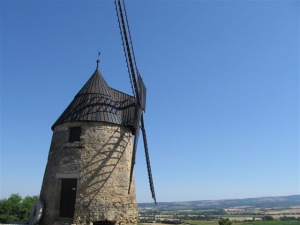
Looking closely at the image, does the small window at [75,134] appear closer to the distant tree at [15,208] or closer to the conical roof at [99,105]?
the conical roof at [99,105]

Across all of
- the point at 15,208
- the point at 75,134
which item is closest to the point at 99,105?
the point at 75,134

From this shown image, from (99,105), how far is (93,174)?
356cm

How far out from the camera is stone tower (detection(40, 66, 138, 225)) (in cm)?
1317

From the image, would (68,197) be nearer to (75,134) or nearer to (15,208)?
(75,134)

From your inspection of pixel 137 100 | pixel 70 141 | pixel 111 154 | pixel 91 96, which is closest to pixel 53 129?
pixel 70 141

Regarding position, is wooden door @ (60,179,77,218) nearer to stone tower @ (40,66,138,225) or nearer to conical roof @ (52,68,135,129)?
stone tower @ (40,66,138,225)

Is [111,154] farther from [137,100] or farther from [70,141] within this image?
[137,100]

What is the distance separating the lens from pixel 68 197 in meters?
13.4

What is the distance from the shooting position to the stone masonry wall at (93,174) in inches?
516

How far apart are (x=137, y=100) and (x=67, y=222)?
701 cm

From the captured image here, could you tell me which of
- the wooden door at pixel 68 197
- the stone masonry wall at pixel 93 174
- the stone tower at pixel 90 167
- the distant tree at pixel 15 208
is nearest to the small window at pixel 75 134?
the stone tower at pixel 90 167

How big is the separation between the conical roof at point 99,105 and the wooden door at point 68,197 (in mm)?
3032

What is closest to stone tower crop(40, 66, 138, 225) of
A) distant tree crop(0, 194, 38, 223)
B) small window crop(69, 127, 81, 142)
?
small window crop(69, 127, 81, 142)

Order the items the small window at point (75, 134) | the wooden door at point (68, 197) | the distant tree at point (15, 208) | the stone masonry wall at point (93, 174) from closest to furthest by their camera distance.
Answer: the stone masonry wall at point (93, 174), the wooden door at point (68, 197), the small window at point (75, 134), the distant tree at point (15, 208)
